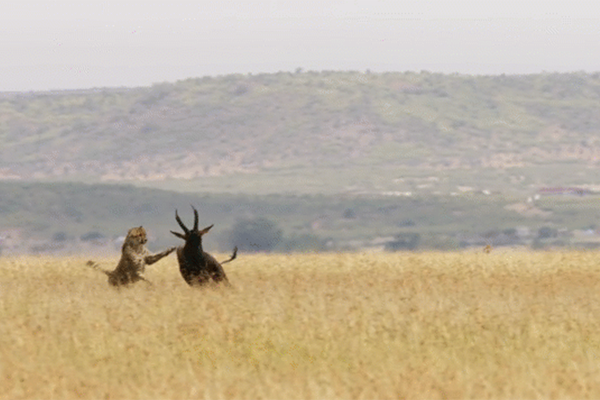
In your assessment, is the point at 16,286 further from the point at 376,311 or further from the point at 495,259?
the point at 495,259

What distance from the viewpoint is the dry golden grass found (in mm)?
9898

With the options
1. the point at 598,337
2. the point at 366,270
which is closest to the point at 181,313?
the point at 598,337

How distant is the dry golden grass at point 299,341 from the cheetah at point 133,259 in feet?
0.64

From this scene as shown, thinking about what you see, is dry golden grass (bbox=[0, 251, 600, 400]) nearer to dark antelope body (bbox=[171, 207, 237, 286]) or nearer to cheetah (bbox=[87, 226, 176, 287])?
cheetah (bbox=[87, 226, 176, 287])

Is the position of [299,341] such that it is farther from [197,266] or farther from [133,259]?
[133,259]

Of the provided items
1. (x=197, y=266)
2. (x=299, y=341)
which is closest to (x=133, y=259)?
(x=197, y=266)

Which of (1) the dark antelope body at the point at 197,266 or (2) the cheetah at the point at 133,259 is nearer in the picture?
(1) the dark antelope body at the point at 197,266

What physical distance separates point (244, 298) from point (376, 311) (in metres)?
1.88

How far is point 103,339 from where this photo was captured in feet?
41.1

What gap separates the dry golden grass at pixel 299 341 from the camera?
990cm

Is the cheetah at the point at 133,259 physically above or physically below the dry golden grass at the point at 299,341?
above

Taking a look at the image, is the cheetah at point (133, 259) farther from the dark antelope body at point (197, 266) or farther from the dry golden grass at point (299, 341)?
the dark antelope body at point (197, 266)

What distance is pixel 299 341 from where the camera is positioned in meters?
12.4

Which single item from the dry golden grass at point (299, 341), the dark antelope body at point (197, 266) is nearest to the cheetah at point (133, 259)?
the dry golden grass at point (299, 341)
